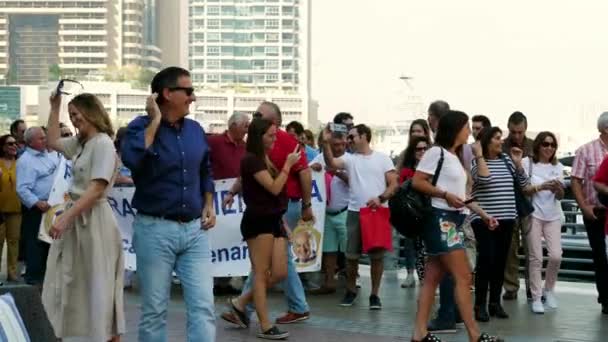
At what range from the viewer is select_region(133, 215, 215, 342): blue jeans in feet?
22.2

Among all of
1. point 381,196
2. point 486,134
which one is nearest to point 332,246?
point 381,196

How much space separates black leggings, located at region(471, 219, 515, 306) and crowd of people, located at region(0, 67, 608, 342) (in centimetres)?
1

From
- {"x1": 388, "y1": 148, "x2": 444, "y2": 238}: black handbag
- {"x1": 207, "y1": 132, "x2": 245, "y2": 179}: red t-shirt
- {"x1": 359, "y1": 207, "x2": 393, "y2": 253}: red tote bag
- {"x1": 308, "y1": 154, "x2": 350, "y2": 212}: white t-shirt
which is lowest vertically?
{"x1": 359, "y1": 207, "x2": 393, "y2": 253}: red tote bag

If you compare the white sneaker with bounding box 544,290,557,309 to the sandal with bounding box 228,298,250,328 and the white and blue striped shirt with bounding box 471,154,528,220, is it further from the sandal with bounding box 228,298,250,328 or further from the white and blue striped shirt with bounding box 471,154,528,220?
the sandal with bounding box 228,298,250,328

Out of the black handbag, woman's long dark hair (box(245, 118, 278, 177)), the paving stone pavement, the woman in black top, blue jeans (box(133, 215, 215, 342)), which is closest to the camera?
blue jeans (box(133, 215, 215, 342))

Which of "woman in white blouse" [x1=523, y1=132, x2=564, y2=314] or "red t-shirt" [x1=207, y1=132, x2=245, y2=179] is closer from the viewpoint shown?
"woman in white blouse" [x1=523, y1=132, x2=564, y2=314]

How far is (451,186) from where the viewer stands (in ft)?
28.3

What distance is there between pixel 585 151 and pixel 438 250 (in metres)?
3.02

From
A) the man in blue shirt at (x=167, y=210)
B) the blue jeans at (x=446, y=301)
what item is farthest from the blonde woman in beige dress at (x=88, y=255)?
the blue jeans at (x=446, y=301)

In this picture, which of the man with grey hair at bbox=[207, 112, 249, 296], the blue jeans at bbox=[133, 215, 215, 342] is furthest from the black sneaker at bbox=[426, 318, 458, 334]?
the blue jeans at bbox=[133, 215, 215, 342]

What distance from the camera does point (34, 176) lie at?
13.2 meters

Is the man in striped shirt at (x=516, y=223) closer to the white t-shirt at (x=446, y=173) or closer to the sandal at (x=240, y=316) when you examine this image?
the white t-shirt at (x=446, y=173)

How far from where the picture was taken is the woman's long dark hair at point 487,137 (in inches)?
408

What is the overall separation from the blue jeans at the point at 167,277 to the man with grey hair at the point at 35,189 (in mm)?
6247
